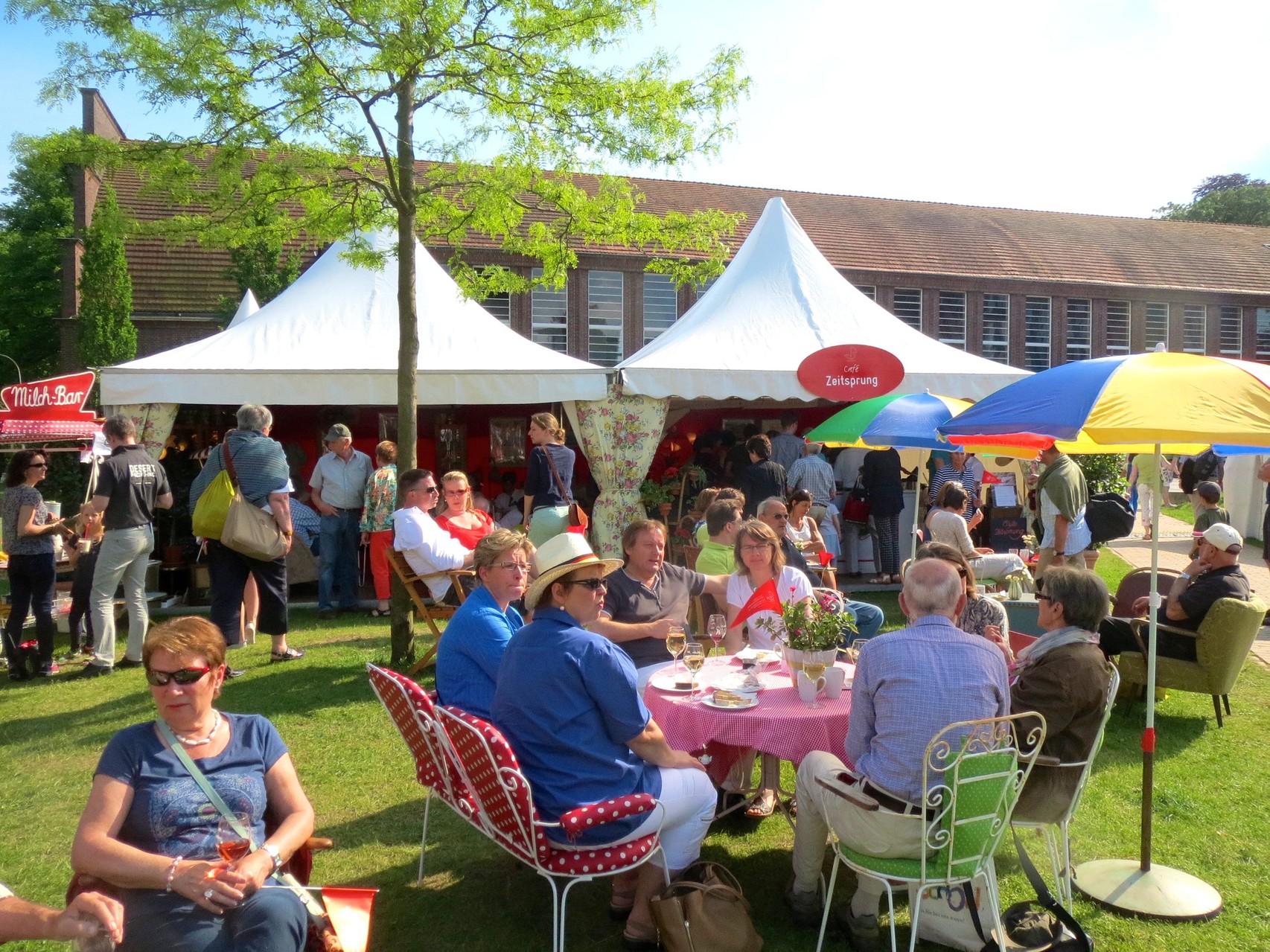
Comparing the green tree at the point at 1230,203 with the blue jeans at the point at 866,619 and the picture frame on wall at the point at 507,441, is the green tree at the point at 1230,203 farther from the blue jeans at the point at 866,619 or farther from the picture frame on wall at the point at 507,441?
the blue jeans at the point at 866,619

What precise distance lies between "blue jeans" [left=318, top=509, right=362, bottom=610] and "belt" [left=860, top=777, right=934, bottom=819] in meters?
6.91

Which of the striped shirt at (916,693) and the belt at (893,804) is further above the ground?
the striped shirt at (916,693)

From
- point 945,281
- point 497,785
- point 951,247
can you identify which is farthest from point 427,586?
point 951,247

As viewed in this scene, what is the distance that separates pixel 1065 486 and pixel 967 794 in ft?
18.7

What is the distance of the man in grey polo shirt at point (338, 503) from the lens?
908cm

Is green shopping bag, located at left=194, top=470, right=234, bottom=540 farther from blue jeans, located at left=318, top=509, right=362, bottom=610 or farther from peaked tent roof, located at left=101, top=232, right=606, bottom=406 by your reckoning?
peaked tent roof, located at left=101, top=232, right=606, bottom=406

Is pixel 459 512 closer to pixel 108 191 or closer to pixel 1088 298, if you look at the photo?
pixel 108 191

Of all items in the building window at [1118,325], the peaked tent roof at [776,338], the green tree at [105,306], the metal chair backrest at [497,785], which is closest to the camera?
the metal chair backrest at [497,785]

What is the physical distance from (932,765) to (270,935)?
1.91 m

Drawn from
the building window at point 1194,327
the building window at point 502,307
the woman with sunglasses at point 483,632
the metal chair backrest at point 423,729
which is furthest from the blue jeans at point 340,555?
the building window at point 1194,327

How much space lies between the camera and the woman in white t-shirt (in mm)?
4910

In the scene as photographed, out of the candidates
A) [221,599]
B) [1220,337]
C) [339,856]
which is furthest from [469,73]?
[1220,337]

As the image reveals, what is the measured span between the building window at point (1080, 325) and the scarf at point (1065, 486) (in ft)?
68.6

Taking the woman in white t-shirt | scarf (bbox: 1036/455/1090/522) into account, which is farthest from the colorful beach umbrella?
scarf (bbox: 1036/455/1090/522)
